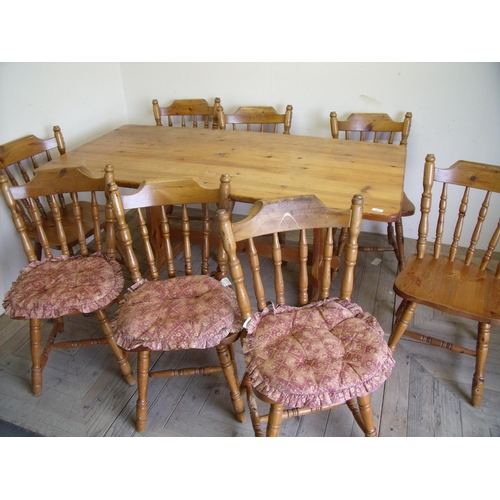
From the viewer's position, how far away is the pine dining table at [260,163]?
1795mm

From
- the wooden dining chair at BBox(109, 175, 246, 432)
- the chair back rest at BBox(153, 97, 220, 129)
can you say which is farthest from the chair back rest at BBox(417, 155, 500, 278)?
the chair back rest at BBox(153, 97, 220, 129)

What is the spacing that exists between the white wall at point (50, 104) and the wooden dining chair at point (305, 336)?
165 cm

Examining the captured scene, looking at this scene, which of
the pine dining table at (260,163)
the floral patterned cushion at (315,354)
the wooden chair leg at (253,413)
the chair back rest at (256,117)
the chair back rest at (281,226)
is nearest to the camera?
the floral patterned cushion at (315,354)

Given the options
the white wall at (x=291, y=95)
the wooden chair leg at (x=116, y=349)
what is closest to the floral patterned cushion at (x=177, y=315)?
the wooden chair leg at (x=116, y=349)

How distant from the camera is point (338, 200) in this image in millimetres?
1722

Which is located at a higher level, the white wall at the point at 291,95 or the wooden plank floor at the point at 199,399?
the white wall at the point at 291,95

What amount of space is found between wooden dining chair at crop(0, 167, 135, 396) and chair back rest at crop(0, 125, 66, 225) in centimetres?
29

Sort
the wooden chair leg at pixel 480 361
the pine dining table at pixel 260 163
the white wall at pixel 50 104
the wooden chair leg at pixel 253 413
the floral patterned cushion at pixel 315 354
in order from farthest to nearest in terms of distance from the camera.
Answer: the white wall at pixel 50 104 < the pine dining table at pixel 260 163 < the wooden chair leg at pixel 480 361 < the wooden chair leg at pixel 253 413 < the floral patterned cushion at pixel 315 354

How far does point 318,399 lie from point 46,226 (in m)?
1.79

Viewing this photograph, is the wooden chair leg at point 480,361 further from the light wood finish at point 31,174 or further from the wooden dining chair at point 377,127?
the light wood finish at point 31,174

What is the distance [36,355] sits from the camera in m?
1.84

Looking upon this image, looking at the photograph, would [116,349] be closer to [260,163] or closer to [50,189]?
[50,189]

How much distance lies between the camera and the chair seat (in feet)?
5.20

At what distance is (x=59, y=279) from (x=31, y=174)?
1.05m
